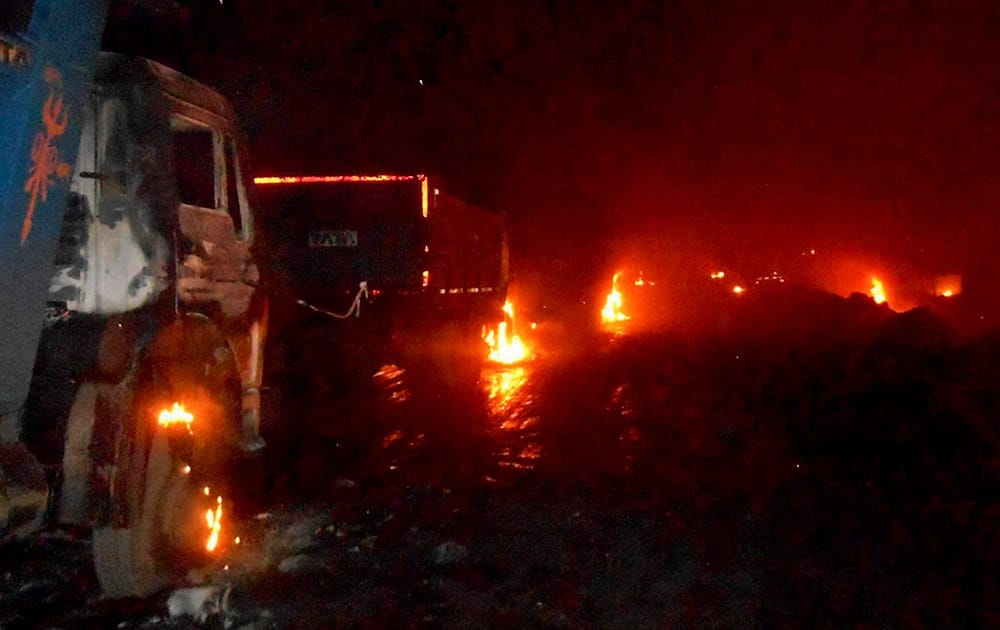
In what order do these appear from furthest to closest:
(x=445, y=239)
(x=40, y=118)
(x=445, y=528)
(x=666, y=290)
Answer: (x=666, y=290) → (x=445, y=239) → (x=445, y=528) → (x=40, y=118)

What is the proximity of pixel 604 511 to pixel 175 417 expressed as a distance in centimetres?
351

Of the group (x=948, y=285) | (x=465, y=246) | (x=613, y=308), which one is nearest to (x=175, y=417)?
(x=465, y=246)

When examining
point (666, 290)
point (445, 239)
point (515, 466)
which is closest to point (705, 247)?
point (666, 290)

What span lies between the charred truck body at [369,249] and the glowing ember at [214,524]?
341cm

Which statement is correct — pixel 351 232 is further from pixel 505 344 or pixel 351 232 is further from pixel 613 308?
pixel 613 308

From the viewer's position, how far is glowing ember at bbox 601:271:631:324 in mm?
33156

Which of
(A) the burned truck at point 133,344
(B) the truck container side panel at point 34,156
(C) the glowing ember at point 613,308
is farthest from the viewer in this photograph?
(C) the glowing ember at point 613,308

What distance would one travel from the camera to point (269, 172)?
12086mm

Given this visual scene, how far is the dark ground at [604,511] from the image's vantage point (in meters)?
5.50

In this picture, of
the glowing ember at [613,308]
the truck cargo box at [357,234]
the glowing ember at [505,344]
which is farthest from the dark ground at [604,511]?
the glowing ember at [613,308]

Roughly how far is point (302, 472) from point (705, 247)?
5173 cm

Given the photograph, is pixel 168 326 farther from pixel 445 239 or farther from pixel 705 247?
pixel 705 247

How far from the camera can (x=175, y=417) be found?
5.18m

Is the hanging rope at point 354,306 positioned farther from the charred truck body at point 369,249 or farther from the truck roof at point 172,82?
the truck roof at point 172,82
